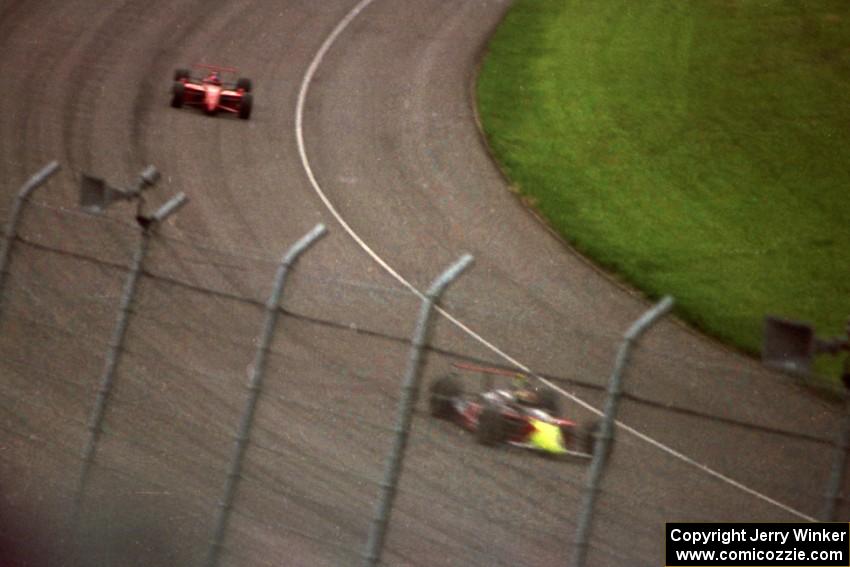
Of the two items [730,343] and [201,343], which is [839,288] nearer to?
[730,343]

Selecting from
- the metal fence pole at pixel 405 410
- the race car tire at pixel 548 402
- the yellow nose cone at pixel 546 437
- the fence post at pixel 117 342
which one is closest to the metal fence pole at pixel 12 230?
the fence post at pixel 117 342

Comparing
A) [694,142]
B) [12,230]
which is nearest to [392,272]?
[694,142]

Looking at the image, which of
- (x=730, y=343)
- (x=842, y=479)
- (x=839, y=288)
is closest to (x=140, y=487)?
(x=842, y=479)

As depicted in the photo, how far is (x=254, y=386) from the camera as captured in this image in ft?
18.0

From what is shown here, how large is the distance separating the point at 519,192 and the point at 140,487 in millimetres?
12607

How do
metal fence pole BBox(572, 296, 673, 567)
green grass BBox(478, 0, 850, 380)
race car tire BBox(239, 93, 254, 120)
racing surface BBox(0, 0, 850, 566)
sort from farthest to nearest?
race car tire BBox(239, 93, 254, 120) → green grass BBox(478, 0, 850, 380) → racing surface BBox(0, 0, 850, 566) → metal fence pole BBox(572, 296, 673, 567)

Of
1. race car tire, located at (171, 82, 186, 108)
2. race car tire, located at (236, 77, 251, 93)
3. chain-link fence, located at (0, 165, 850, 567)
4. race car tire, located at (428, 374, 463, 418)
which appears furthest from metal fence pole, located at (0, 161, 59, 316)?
race car tire, located at (236, 77, 251, 93)

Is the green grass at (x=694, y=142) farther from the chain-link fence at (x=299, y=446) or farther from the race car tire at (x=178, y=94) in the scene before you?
the chain-link fence at (x=299, y=446)

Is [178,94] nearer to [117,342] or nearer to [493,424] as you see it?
[117,342]

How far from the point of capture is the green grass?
16.0m

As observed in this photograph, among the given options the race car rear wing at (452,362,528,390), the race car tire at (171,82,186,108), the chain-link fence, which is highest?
the race car tire at (171,82,186,108)

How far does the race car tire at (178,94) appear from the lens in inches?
805

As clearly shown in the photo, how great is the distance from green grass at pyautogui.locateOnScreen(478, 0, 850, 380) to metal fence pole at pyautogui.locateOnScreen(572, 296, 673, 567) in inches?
378

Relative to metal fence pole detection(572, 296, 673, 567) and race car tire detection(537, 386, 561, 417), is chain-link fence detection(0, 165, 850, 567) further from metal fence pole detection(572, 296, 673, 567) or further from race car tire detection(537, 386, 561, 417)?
race car tire detection(537, 386, 561, 417)
